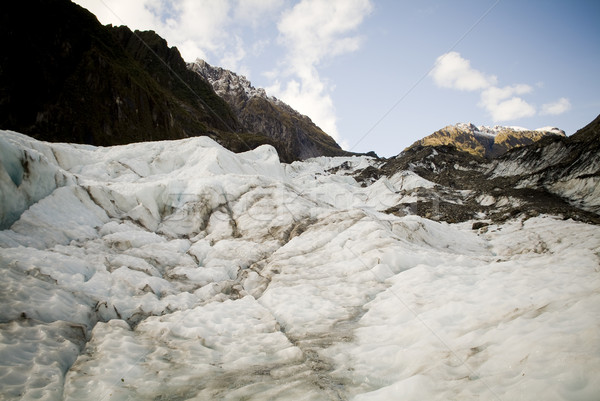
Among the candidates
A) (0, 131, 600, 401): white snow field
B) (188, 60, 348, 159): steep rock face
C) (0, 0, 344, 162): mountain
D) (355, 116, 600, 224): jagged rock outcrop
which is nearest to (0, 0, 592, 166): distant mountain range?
(0, 0, 344, 162): mountain

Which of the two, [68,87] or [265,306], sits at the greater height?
[68,87]

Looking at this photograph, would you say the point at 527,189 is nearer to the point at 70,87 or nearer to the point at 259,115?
the point at 70,87

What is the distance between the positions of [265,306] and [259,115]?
144m

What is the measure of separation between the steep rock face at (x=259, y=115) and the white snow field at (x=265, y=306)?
378 feet

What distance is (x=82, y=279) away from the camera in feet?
27.6

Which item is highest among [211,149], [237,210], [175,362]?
[211,149]

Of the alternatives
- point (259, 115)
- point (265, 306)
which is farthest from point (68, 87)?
point (259, 115)

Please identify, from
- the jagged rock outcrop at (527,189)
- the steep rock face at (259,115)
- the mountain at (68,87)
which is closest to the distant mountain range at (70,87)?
the mountain at (68,87)

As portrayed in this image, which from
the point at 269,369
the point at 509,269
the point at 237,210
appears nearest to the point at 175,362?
the point at 269,369

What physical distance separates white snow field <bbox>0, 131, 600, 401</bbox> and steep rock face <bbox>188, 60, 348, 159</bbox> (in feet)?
378

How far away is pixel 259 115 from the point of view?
144 m

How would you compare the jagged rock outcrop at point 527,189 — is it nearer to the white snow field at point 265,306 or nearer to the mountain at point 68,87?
the white snow field at point 265,306

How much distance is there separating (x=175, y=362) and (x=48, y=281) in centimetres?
457

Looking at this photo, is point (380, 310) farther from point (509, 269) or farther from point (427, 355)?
point (509, 269)
